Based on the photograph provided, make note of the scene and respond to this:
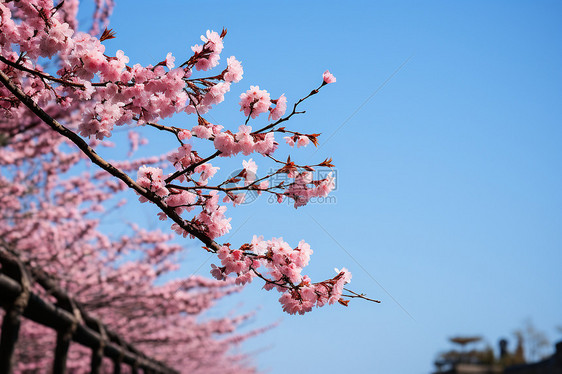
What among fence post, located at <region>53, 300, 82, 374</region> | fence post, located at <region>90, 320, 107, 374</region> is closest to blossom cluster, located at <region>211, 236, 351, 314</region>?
fence post, located at <region>53, 300, 82, 374</region>

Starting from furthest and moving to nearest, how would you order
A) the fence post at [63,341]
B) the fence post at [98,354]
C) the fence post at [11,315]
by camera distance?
the fence post at [98,354] → the fence post at [63,341] → the fence post at [11,315]

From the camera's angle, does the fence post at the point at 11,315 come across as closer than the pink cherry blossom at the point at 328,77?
No

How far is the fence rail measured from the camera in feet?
14.5

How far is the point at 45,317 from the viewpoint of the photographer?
541 cm

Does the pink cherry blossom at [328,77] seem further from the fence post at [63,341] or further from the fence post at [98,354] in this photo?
the fence post at [98,354]

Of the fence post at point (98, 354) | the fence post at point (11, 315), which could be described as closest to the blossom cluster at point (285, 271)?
the fence post at point (11, 315)

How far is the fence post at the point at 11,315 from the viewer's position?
173 inches

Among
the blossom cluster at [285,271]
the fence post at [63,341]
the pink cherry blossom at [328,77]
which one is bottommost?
the blossom cluster at [285,271]

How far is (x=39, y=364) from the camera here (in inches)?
577

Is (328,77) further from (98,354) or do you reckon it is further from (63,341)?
(98,354)

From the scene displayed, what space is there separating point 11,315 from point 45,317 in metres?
1.03

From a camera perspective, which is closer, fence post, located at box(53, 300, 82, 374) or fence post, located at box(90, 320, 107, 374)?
fence post, located at box(53, 300, 82, 374)

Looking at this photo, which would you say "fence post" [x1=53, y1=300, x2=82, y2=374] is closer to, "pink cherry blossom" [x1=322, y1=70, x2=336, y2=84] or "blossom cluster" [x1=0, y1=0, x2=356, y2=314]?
"blossom cluster" [x1=0, y1=0, x2=356, y2=314]

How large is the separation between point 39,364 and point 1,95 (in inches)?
552
